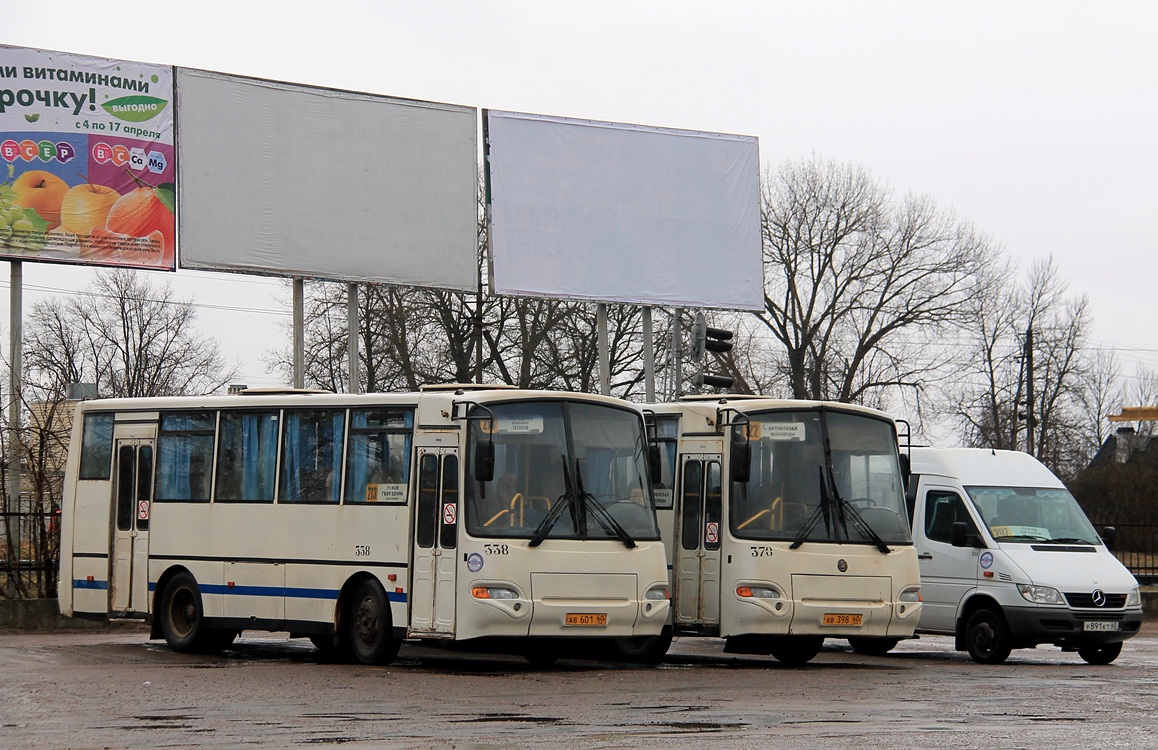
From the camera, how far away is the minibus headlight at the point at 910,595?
17422 millimetres

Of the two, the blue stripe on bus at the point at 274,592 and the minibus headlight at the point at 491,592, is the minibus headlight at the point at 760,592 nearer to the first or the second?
the minibus headlight at the point at 491,592

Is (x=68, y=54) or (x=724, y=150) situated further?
(x=724, y=150)

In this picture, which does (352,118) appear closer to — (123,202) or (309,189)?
(309,189)

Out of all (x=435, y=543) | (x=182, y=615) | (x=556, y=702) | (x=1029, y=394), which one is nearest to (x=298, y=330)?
(x=182, y=615)

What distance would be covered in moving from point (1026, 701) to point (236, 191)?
1852 cm

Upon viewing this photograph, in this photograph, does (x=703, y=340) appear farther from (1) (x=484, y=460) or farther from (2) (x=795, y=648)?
(1) (x=484, y=460)

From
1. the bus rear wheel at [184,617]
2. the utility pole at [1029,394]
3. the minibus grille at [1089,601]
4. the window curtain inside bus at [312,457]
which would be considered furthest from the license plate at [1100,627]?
the utility pole at [1029,394]

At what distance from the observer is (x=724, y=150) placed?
32906 mm

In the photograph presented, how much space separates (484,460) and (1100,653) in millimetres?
8283

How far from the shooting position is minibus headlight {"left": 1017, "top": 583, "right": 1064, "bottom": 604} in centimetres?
1847

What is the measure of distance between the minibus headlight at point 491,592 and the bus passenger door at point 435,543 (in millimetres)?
268

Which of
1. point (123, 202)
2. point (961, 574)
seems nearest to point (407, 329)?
point (123, 202)

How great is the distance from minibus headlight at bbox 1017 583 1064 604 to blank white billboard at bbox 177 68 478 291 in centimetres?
1446

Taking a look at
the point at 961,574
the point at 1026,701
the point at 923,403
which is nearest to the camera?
the point at 1026,701
